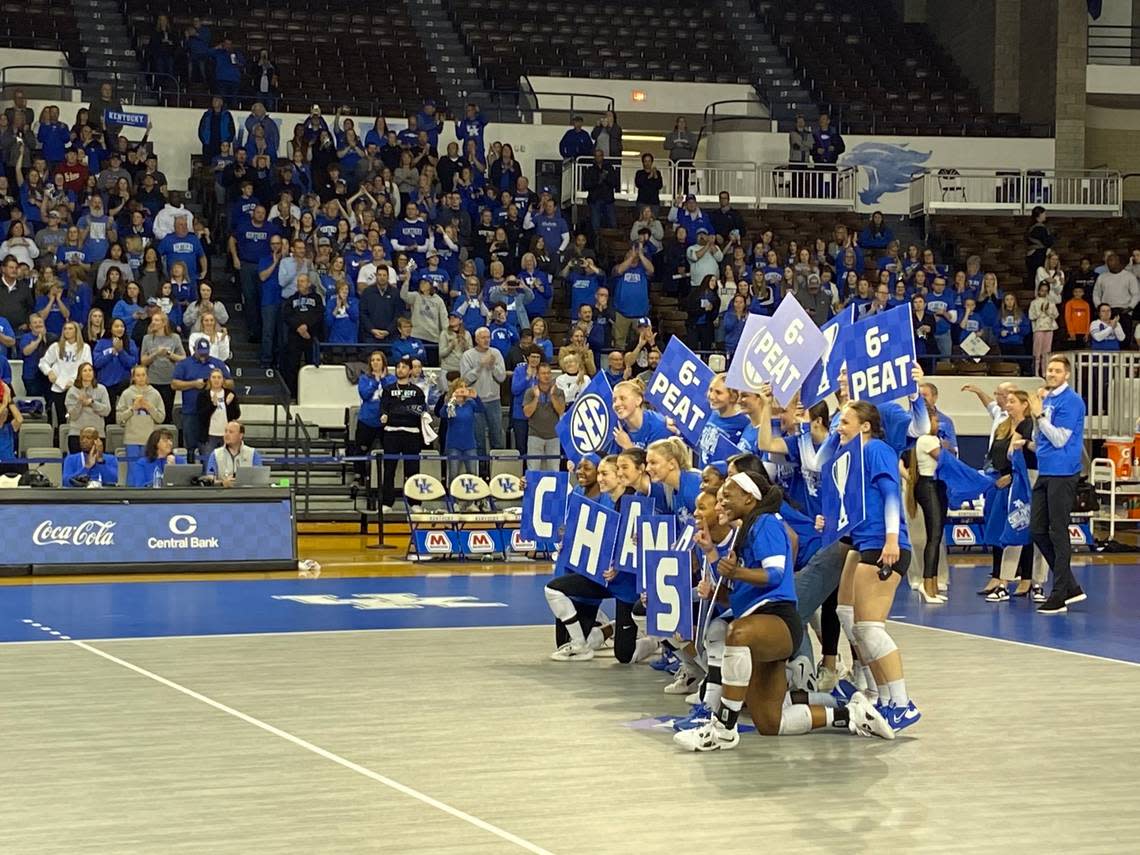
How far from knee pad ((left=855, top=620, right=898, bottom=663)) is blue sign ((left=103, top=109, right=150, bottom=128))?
21621 mm

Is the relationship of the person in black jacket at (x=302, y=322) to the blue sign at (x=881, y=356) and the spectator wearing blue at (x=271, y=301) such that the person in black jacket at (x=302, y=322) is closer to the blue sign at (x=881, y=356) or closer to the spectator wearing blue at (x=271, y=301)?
the spectator wearing blue at (x=271, y=301)

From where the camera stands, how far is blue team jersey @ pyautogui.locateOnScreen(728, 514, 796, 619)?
9164 millimetres

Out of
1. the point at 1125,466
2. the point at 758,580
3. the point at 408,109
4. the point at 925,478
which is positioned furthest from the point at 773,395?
the point at 408,109

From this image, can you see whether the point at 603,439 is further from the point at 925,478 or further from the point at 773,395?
the point at 925,478

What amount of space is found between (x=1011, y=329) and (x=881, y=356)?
19253 mm

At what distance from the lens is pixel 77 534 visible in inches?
728

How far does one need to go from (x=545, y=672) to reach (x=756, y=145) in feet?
86.0

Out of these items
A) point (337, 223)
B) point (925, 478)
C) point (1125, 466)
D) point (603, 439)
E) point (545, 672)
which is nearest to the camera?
point (545, 672)

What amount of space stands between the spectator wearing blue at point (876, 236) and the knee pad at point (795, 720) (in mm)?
23085

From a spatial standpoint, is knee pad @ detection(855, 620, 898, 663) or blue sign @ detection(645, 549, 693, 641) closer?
knee pad @ detection(855, 620, 898, 663)

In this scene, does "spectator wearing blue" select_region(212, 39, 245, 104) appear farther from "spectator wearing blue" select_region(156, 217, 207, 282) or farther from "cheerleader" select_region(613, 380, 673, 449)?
"cheerleader" select_region(613, 380, 673, 449)

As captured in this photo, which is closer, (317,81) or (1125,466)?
(1125,466)

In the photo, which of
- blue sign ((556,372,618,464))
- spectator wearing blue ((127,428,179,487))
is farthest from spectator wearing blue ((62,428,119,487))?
blue sign ((556,372,618,464))

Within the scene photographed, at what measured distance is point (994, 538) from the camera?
1716cm
